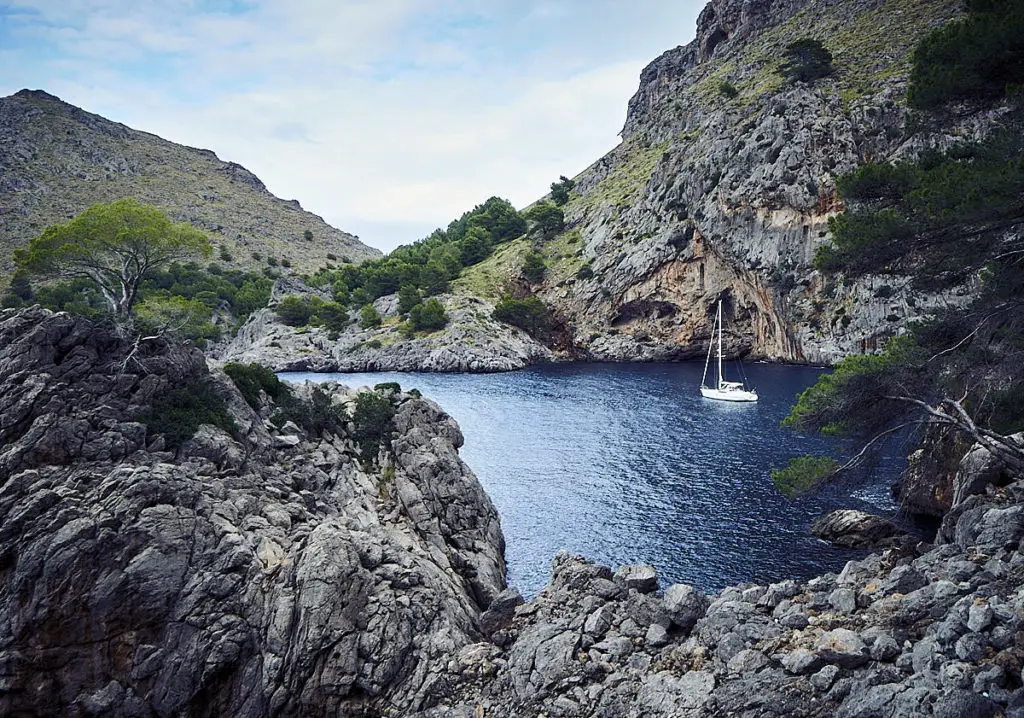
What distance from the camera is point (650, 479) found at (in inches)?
1843

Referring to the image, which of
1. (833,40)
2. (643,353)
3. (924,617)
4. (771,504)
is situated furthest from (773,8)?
(924,617)

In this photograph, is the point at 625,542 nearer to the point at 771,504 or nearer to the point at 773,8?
the point at 771,504

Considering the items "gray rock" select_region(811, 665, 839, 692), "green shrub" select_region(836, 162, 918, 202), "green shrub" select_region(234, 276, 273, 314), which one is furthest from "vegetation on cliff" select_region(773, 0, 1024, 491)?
"green shrub" select_region(234, 276, 273, 314)

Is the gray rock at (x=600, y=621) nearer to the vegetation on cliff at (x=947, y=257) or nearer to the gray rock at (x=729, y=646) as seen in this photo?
the gray rock at (x=729, y=646)

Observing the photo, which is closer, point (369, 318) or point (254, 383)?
point (254, 383)

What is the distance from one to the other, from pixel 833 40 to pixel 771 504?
366 ft

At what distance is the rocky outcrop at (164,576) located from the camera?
18.5 m

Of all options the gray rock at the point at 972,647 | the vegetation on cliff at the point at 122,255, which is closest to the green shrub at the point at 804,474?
the gray rock at the point at 972,647

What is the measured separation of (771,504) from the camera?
130ft

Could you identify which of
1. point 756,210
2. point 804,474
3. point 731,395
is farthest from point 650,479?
point 756,210

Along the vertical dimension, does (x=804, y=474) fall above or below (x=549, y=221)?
below

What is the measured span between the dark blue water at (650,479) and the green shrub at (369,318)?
40443 mm

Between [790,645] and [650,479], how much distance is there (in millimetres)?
33452

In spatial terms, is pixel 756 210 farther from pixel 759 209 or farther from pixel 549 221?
pixel 549 221
